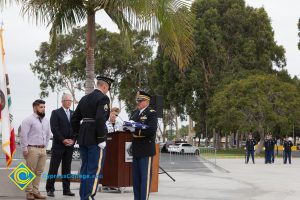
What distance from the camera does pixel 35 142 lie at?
10.7 metres

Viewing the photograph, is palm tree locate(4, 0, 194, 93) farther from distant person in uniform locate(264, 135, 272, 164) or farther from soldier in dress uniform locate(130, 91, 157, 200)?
distant person in uniform locate(264, 135, 272, 164)

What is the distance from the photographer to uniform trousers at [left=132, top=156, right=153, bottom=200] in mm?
8884

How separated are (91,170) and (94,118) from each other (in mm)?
794

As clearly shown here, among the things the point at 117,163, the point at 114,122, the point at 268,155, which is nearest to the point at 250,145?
the point at 268,155

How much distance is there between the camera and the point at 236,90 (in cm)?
5050

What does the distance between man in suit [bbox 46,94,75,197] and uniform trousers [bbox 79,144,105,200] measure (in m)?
2.49

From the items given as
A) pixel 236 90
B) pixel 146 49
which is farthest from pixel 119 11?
pixel 146 49

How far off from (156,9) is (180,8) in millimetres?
900

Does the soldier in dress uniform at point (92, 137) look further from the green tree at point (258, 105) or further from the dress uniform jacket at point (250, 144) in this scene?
the green tree at point (258, 105)

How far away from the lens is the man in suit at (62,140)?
11359 millimetres

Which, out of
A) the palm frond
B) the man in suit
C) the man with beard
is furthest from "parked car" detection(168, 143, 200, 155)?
the man with beard

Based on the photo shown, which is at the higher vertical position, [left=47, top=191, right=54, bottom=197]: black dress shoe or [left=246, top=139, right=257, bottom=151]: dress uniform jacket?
[left=246, top=139, right=257, bottom=151]: dress uniform jacket

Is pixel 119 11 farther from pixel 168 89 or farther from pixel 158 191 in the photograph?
pixel 168 89

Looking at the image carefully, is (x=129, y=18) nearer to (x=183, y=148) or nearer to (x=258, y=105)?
(x=258, y=105)
